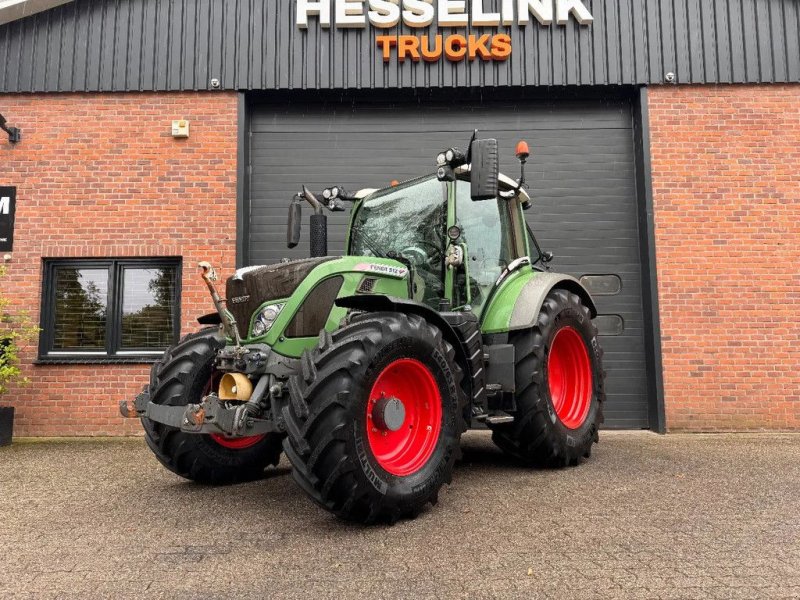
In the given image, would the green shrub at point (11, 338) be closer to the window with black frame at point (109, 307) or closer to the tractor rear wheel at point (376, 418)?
the window with black frame at point (109, 307)

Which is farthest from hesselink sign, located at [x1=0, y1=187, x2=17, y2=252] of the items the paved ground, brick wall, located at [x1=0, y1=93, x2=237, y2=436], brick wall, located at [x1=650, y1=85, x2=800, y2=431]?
brick wall, located at [x1=650, y1=85, x2=800, y2=431]

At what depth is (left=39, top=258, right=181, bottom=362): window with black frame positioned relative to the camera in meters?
7.71

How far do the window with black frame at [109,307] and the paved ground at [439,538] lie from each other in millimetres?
2850

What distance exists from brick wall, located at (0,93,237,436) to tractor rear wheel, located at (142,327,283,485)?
3.50 meters

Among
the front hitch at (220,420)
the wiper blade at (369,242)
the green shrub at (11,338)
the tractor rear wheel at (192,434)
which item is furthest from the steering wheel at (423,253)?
the green shrub at (11,338)

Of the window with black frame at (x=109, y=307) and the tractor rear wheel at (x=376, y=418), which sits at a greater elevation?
the window with black frame at (x=109, y=307)

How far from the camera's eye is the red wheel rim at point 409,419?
11.9 ft

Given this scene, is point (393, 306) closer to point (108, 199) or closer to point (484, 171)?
point (484, 171)

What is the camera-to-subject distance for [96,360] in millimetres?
7559

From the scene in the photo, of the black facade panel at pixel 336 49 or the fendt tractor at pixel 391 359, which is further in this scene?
the black facade panel at pixel 336 49

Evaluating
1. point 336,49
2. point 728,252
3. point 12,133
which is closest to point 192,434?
point 336,49

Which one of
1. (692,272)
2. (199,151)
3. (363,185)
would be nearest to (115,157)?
(199,151)

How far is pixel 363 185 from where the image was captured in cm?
826

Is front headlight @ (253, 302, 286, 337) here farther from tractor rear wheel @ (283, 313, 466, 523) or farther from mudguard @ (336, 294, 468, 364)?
tractor rear wheel @ (283, 313, 466, 523)
